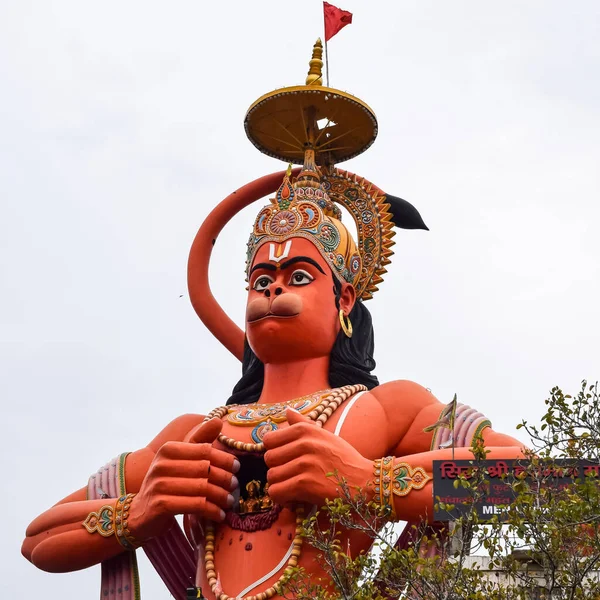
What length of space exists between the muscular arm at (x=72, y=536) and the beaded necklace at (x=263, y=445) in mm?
776

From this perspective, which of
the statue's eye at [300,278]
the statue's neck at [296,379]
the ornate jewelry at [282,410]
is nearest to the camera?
the ornate jewelry at [282,410]

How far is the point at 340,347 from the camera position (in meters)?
11.1

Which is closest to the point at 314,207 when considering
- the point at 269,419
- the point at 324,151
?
the point at 324,151

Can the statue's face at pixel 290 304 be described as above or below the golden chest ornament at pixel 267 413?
above

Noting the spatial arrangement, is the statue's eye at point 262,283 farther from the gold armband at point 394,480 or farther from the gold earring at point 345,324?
the gold armband at point 394,480

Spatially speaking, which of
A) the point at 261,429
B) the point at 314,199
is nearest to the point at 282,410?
the point at 261,429

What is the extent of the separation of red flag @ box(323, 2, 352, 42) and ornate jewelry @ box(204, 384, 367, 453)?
3902 mm

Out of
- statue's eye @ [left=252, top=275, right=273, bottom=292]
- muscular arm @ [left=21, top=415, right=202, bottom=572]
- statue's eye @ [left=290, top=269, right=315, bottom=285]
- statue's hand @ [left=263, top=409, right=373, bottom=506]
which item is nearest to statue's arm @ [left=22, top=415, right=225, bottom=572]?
muscular arm @ [left=21, top=415, right=202, bottom=572]

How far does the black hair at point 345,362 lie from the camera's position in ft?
36.0

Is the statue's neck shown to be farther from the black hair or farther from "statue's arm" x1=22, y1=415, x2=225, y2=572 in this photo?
"statue's arm" x1=22, y1=415, x2=225, y2=572

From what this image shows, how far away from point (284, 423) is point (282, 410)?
17cm

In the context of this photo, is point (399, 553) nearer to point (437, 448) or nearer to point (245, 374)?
point (437, 448)

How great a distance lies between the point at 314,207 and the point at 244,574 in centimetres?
338

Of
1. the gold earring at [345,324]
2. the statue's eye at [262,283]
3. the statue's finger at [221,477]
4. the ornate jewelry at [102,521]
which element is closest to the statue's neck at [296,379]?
the gold earring at [345,324]
